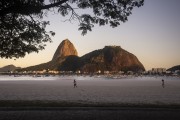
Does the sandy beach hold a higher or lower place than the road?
lower

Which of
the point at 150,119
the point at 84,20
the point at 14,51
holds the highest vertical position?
the point at 84,20

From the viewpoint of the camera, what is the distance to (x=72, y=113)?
13430mm

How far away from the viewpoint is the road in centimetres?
1224

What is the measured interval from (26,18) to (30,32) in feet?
2.25

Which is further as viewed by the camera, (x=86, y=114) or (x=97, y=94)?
(x=97, y=94)

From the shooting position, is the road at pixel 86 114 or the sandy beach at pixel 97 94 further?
the sandy beach at pixel 97 94

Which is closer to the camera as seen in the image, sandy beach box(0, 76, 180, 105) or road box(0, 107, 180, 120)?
road box(0, 107, 180, 120)

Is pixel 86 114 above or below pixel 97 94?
above

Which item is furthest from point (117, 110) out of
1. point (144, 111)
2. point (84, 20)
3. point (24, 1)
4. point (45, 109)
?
point (24, 1)

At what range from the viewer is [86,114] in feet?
43.0

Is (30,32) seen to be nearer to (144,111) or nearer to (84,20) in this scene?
(84,20)

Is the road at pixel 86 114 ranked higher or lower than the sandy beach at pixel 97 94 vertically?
higher

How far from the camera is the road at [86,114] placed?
12241mm

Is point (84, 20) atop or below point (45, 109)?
atop
